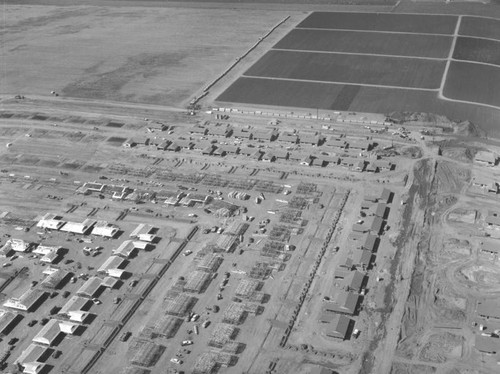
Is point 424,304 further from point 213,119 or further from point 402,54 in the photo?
point 402,54

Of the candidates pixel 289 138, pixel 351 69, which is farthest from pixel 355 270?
pixel 351 69

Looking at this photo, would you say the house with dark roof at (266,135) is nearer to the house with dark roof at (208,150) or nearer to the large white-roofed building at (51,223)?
the house with dark roof at (208,150)

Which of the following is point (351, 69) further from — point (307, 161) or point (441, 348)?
point (441, 348)

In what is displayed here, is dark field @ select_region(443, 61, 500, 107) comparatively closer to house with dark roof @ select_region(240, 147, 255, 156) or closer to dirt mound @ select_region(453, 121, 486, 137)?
dirt mound @ select_region(453, 121, 486, 137)

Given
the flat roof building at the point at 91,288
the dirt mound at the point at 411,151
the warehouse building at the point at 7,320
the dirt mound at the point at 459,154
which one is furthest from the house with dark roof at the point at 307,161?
the warehouse building at the point at 7,320

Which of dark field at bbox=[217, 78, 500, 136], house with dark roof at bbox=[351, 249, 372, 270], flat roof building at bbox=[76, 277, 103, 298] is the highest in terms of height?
dark field at bbox=[217, 78, 500, 136]

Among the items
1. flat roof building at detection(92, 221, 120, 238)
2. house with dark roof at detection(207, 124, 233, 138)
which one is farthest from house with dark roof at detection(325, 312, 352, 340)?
house with dark roof at detection(207, 124, 233, 138)

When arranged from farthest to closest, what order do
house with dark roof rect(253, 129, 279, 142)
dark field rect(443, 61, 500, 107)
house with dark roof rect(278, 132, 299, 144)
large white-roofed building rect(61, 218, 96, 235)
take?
dark field rect(443, 61, 500, 107) < house with dark roof rect(253, 129, 279, 142) < house with dark roof rect(278, 132, 299, 144) < large white-roofed building rect(61, 218, 96, 235)
